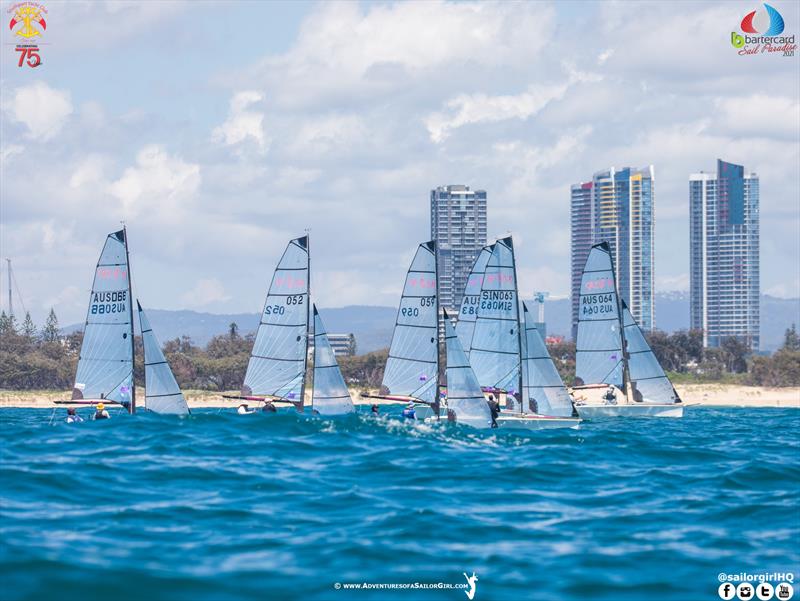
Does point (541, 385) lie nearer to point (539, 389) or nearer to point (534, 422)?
point (539, 389)

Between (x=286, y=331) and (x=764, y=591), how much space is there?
4019 centimetres

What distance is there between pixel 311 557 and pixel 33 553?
4.89 m

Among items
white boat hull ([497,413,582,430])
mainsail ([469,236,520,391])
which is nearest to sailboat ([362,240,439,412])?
white boat hull ([497,413,582,430])

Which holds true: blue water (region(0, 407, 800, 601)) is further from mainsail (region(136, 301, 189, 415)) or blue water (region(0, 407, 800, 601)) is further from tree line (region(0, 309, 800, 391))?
tree line (region(0, 309, 800, 391))

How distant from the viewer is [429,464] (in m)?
34.6

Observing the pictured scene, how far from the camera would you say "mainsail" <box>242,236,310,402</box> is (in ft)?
191

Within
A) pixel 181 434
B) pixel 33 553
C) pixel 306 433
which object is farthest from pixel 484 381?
pixel 33 553

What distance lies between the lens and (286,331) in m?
58.7

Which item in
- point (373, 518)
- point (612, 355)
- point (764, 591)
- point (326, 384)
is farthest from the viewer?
point (612, 355)

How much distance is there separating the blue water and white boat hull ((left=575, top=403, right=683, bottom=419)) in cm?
3259

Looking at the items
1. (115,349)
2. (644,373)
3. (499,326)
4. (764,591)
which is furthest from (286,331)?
(764,591)

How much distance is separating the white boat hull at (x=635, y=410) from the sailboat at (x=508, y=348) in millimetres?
11733

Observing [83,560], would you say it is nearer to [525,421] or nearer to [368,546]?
[368,546]

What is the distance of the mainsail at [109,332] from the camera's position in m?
54.2
